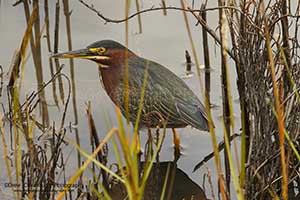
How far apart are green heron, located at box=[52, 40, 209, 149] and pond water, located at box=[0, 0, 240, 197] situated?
0.47 feet

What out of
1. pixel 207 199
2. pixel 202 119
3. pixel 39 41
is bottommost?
pixel 207 199

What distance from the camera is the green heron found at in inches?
167

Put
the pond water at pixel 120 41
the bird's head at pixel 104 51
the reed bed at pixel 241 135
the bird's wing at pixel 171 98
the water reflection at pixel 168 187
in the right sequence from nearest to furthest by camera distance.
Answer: the reed bed at pixel 241 135, the water reflection at pixel 168 187, the bird's wing at pixel 171 98, the pond water at pixel 120 41, the bird's head at pixel 104 51

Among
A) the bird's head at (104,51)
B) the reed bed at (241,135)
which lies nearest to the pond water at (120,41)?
the reed bed at (241,135)

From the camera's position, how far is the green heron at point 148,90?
4.25 meters

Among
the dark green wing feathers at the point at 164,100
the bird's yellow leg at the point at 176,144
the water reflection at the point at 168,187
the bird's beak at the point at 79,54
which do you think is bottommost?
the water reflection at the point at 168,187

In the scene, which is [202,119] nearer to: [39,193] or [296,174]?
[296,174]

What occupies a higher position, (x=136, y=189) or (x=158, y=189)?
(x=136, y=189)

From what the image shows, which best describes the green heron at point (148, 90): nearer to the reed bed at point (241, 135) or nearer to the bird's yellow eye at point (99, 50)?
the bird's yellow eye at point (99, 50)

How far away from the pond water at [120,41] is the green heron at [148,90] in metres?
0.14

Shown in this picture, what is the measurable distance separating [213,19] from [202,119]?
1.39m

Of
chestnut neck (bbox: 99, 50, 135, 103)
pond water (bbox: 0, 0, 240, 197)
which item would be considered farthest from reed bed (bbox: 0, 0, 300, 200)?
chestnut neck (bbox: 99, 50, 135, 103)

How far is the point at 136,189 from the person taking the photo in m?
2.21

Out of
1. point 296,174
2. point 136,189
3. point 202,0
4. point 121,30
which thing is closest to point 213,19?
point 202,0
